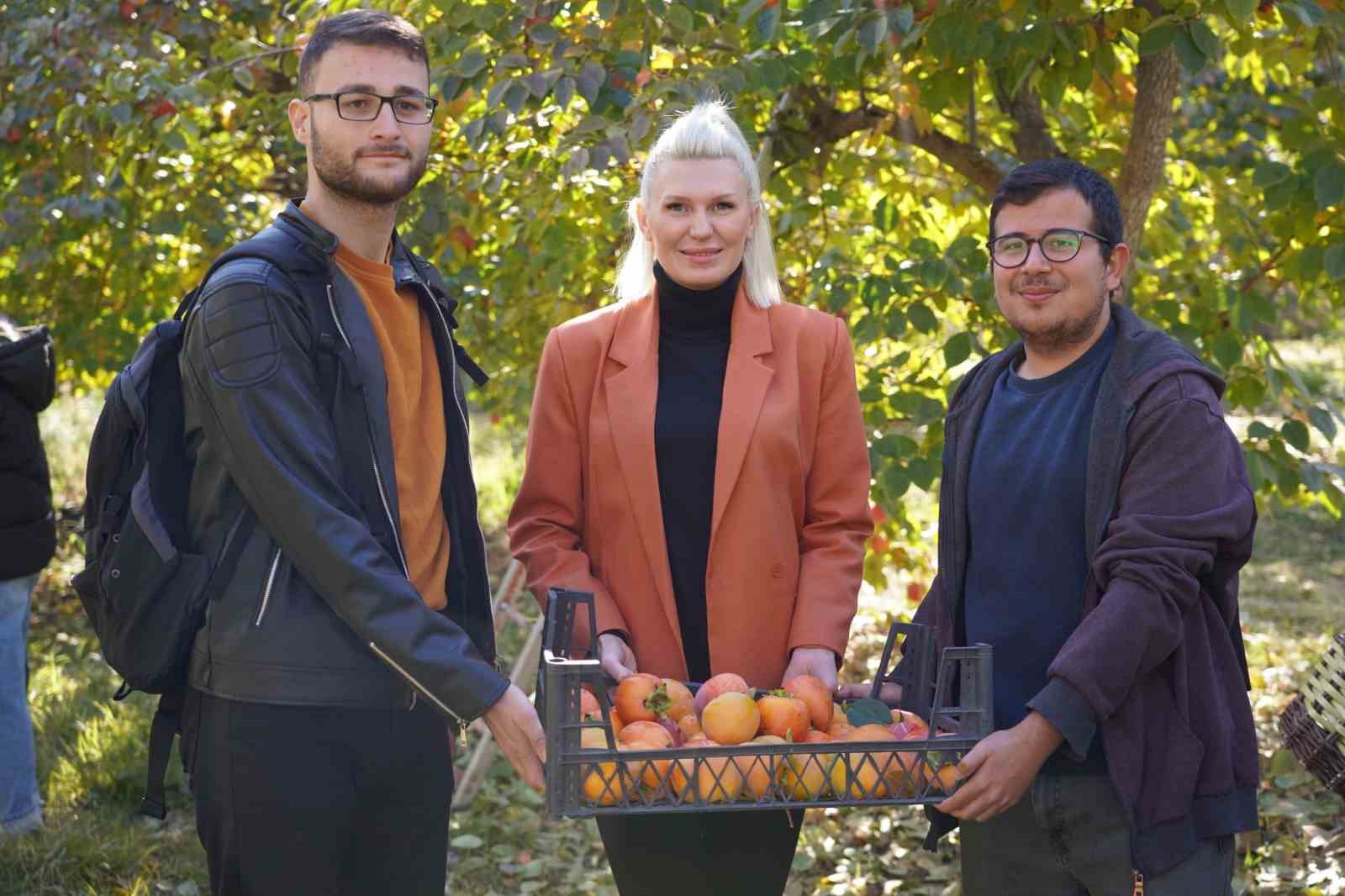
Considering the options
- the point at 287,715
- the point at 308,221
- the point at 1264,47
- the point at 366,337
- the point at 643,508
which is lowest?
the point at 287,715

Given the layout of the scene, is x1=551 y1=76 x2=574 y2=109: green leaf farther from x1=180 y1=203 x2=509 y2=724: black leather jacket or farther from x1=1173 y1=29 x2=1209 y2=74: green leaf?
x1=1173 y1=29 x2=1209 y2=74: green leaf

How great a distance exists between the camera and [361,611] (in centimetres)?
237

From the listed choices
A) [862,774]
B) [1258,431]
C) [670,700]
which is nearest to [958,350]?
[1258,431]

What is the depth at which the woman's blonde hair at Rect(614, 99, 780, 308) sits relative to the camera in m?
2.82

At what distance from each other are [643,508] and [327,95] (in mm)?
962

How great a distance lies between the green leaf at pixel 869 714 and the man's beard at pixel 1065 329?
2.43 feet

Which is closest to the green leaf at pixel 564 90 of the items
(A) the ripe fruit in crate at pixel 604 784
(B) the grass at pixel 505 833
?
(A) the ripe fruit in crate at pixel 604 784

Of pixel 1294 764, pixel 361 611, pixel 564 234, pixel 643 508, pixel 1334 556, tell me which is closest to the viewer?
pixel 361 611

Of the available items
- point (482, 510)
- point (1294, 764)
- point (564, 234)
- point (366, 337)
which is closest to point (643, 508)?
point (366, 337)

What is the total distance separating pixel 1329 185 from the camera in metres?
3.87

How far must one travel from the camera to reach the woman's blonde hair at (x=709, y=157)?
2.82 m

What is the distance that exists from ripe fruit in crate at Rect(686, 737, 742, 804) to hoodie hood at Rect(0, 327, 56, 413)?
3.45 metres

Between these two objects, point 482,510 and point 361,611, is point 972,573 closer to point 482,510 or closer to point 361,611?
point 361,611

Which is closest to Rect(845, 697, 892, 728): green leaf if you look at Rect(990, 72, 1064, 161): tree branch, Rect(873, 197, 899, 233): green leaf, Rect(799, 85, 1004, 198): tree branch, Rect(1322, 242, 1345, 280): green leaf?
Rect(1322, 242, 1345, 280): green leaf
